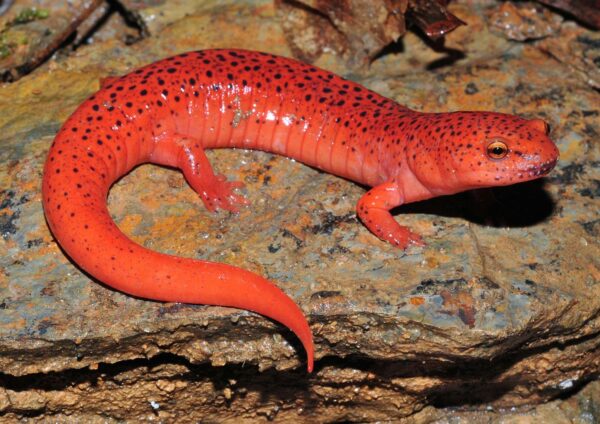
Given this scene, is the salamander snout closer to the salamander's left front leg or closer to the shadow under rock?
the shadow under rock

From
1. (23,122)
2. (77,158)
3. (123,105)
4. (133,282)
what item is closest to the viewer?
(133,282)

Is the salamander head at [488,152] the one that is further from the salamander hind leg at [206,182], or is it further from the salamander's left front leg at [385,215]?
the salamander hind leg at [206,182]

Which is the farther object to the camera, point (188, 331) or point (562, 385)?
point (562, 385)

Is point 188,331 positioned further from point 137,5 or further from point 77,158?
point 137,5

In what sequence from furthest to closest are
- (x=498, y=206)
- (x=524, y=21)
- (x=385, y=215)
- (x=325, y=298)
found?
(x=524, y=21), (x=498, y=206), (x=385, y=215), (x=325, y=298)

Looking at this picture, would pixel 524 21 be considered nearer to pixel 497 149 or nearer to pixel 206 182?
pixel 497 149

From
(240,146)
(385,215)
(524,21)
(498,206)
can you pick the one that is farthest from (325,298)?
(524,21)

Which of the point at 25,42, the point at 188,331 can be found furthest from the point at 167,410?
the point at 25,42
